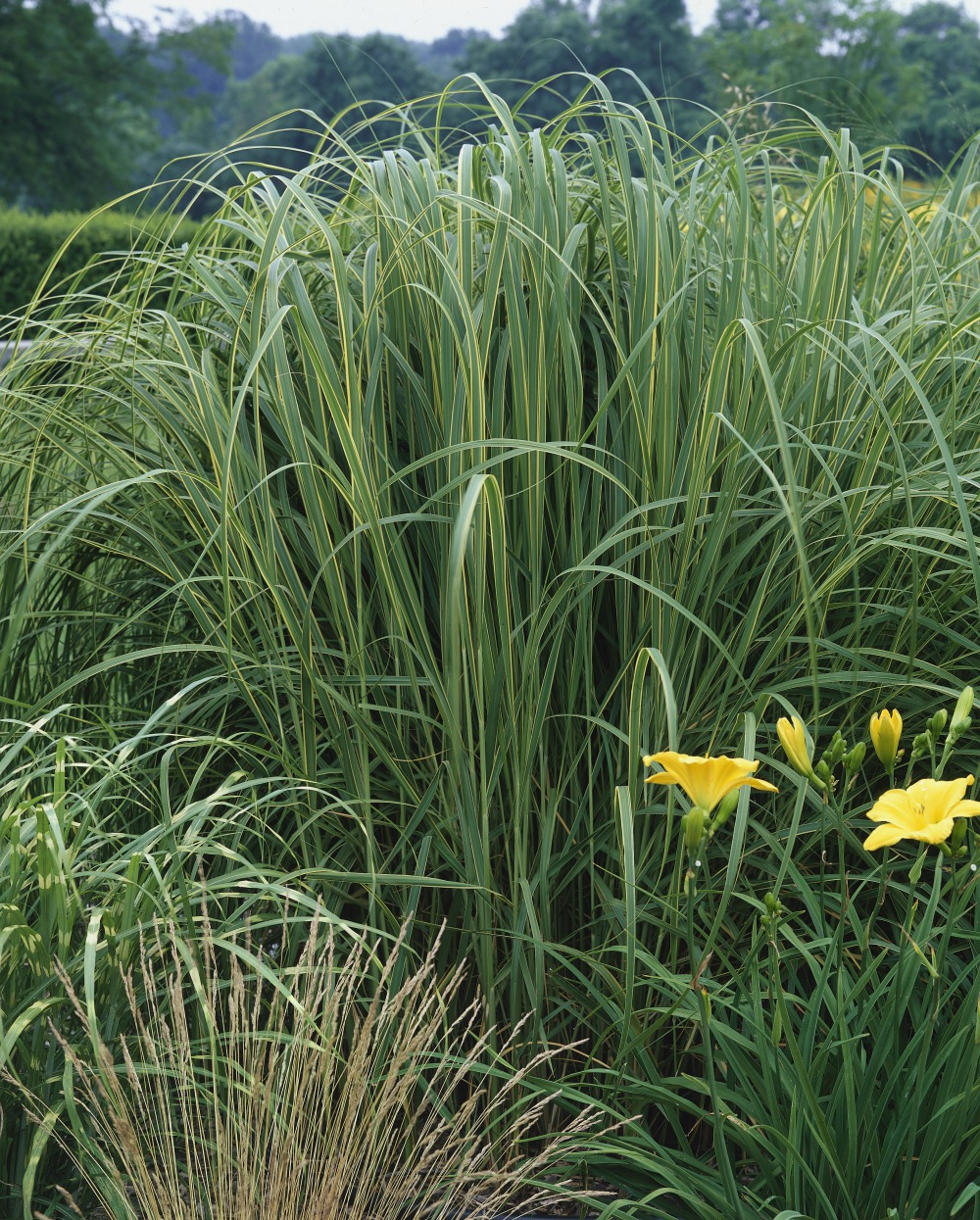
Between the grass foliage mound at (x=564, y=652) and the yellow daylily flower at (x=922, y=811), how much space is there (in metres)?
0.10

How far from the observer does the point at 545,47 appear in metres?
37.8

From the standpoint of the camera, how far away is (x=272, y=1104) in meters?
1.20

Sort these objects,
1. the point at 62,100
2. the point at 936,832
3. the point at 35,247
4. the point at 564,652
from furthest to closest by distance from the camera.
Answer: the point at 62,100, the point at 35,247, the point at 564,652, the point at 936,832

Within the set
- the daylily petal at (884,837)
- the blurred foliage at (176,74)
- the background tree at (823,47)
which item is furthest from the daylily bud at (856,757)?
the background tree at (823,47)

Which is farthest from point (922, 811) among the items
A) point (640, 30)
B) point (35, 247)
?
point (640, 30)

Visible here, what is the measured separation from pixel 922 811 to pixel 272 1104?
0.74m

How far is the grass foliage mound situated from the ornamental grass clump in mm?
66

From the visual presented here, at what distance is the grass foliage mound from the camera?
1344mm

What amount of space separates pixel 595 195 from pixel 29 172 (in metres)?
25.2

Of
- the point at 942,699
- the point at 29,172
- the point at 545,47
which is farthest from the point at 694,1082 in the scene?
the point at 545,47

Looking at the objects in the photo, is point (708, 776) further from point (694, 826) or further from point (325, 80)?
point (325, 80)

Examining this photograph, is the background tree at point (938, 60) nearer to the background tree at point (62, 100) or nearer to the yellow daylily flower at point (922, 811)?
the background tree at point (62, 100)

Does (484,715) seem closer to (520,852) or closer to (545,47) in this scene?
(520,852)

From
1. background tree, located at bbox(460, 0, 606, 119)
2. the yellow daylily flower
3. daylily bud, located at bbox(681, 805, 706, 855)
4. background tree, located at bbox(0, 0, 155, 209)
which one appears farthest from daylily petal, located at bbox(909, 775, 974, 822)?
background tree, located at bbox(460, 0, 606, 119)
